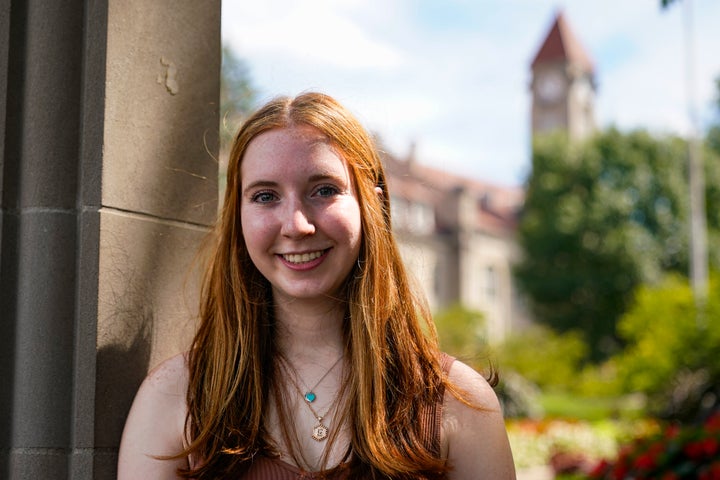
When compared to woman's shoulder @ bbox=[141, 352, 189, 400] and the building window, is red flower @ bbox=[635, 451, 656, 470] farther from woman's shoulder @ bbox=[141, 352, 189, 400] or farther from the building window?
the building window

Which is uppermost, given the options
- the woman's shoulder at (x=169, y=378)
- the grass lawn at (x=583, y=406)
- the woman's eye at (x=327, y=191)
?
the woman's eye at (x=327, y=191)

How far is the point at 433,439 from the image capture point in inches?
74.5

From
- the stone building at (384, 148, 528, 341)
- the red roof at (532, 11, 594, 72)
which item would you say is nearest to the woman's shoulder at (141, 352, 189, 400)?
the stone building at (384, 148, 528, 341)

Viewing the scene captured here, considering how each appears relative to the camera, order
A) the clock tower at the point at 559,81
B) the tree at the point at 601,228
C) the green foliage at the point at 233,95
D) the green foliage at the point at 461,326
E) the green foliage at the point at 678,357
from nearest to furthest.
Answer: the green foliage at the point at 233,95 < the green foliage at the point at 678,357 < the green foliage at the point at 461,326 < the tree at the point at 601,228 < the clock tower at the point at 559,81

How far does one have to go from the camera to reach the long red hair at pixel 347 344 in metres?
1.85

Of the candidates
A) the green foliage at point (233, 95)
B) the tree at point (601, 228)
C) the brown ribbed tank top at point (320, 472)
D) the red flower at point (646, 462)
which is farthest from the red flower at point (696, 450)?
Result: the tree at point (601, 228)

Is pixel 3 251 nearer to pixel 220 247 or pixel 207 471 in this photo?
pixel 220 247

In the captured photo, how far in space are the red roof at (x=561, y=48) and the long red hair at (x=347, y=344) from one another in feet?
184

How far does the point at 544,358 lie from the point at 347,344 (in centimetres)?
2744

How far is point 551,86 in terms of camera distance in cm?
5641

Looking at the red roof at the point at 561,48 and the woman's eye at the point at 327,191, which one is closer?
the woman's eye at the point at 327,191

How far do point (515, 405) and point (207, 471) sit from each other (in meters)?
15.2

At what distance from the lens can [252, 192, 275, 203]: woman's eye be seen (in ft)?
6.37

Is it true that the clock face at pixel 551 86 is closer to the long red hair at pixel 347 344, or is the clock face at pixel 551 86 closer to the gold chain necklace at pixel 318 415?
the long red hair at pixel 347 344
